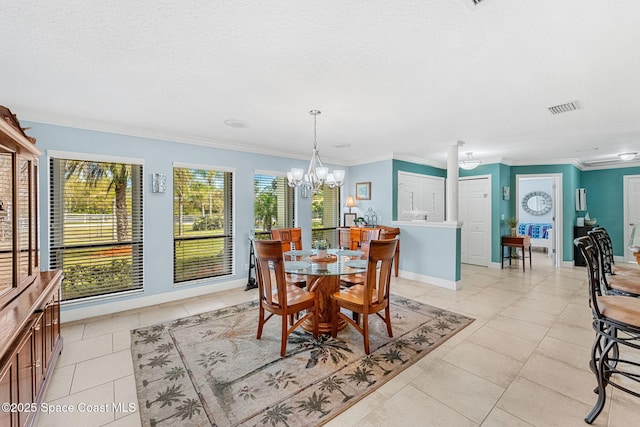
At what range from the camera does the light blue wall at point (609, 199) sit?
21.3ft

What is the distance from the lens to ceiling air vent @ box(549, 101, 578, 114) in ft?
9.36

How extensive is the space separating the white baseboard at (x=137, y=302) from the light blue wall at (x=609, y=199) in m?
8.66

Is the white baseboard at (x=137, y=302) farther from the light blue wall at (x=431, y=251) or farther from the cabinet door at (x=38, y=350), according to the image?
the light blue wall at (x=431, y=251)

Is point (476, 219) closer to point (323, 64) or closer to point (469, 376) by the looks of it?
point (469, 376)

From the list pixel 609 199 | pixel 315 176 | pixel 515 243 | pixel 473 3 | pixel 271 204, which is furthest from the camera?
pixel 609 199

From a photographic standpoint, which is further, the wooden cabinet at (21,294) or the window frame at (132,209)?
the window frame at (132,209)

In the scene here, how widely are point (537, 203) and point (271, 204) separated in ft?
27.4

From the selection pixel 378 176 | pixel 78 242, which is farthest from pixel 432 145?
pixel 78 242

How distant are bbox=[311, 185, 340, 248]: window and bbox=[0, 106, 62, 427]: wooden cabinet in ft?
13.3

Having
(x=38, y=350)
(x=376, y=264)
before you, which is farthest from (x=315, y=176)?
(x=38, y=350)

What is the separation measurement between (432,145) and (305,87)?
3156 millimetres

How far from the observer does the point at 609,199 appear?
665 centimetres

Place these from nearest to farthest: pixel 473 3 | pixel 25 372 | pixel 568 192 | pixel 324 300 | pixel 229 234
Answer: pixel 473 3, pixel 25 372, pixel 324 300, pixel 229 234, pixel 568 192

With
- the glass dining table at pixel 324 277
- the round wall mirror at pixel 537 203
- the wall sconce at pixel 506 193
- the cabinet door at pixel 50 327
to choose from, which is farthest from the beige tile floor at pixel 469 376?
the round wall mirror at pixel 537 203
